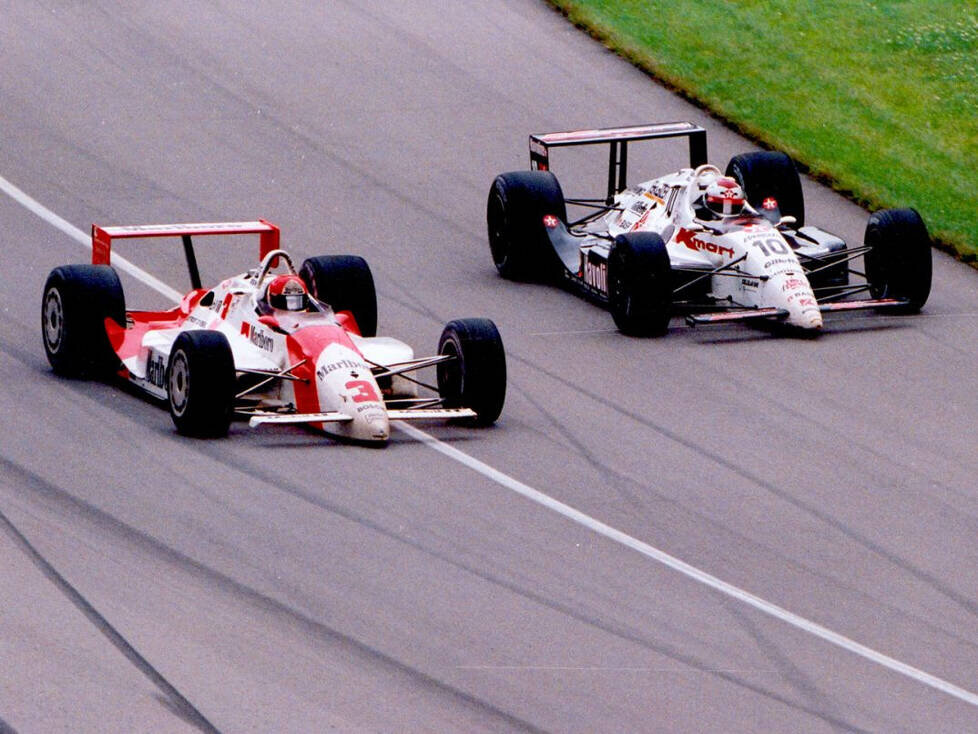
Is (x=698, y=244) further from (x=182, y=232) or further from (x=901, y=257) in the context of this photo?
(x=182, y=232)

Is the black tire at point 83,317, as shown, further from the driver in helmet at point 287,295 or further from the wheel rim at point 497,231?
the wheel rim at point 497,231

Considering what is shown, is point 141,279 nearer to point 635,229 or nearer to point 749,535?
point 635,229

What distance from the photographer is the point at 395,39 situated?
92.8 feet

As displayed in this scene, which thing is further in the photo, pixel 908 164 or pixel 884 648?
pixel 908 164

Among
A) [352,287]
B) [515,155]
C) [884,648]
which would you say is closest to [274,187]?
[515,155]

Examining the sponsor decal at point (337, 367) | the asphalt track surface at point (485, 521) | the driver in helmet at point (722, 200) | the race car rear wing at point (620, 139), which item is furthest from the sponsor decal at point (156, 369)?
the race car rear wing at point (620, 139)

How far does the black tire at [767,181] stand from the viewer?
20.8 m

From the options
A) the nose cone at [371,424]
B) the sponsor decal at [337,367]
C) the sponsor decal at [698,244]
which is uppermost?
the sponsor decal at [698,244]

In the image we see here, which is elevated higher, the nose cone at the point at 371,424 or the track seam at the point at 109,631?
the nose cone at the point at 371,424

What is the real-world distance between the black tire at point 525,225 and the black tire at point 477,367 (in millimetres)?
5156

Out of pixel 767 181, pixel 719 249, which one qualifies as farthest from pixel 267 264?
pixel 767 181

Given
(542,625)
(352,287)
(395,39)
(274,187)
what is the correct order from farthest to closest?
(395,39), (274,187), (352,287), (542,625)

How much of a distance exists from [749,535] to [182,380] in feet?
13.3

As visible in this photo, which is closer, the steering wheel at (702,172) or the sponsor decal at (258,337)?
the sponsor decal at (258,337)
